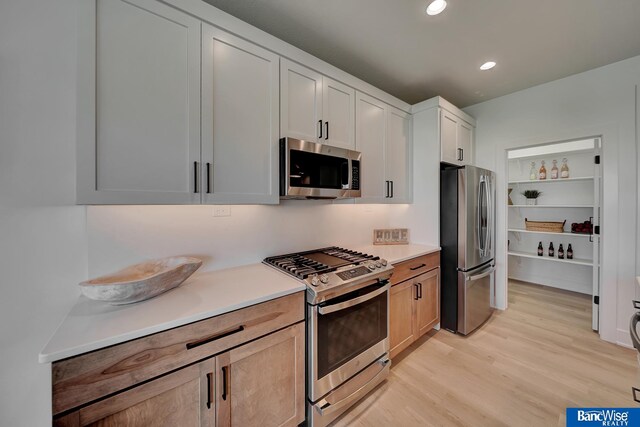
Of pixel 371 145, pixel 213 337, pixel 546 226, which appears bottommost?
pixel 213 337

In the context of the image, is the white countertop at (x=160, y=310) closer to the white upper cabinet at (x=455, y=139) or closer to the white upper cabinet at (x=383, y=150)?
the white upper cabinet at (x=383, y=150)

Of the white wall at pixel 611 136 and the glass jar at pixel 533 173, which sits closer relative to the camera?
the white wall at pixel 611 136

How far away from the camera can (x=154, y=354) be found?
3.10ft

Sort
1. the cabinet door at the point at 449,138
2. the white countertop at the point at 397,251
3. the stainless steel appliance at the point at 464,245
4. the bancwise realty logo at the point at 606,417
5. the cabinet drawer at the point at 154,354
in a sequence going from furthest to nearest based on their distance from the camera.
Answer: the cabinet door at the point at 449,138, the stainless steel appliance at the point at 464,245, the white countertop at the point at 397,251, the bancwise realty logo at the point at 606,417, the cabinet drawer at the point at 154,354

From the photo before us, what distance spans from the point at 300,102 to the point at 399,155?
4.39 feet

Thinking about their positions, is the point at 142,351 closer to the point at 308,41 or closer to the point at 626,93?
the point at 308,41

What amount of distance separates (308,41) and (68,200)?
6.48ft

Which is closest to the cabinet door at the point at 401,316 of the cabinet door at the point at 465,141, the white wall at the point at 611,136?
the cabinet door at the point at 465,141

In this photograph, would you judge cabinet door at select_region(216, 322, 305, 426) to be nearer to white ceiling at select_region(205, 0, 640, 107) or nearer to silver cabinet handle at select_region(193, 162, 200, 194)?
silver cabinet handle at select_region(193, 162, 200, 194)

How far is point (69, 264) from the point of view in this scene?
1.21 metres

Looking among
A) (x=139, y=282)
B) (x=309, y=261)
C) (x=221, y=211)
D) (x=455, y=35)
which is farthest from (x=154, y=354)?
(x=455, y=35)

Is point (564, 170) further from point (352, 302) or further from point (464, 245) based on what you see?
point (352, 302)

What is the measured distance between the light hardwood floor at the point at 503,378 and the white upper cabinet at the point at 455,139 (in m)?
1.94

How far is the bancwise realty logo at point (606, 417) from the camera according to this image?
4.91 ft
